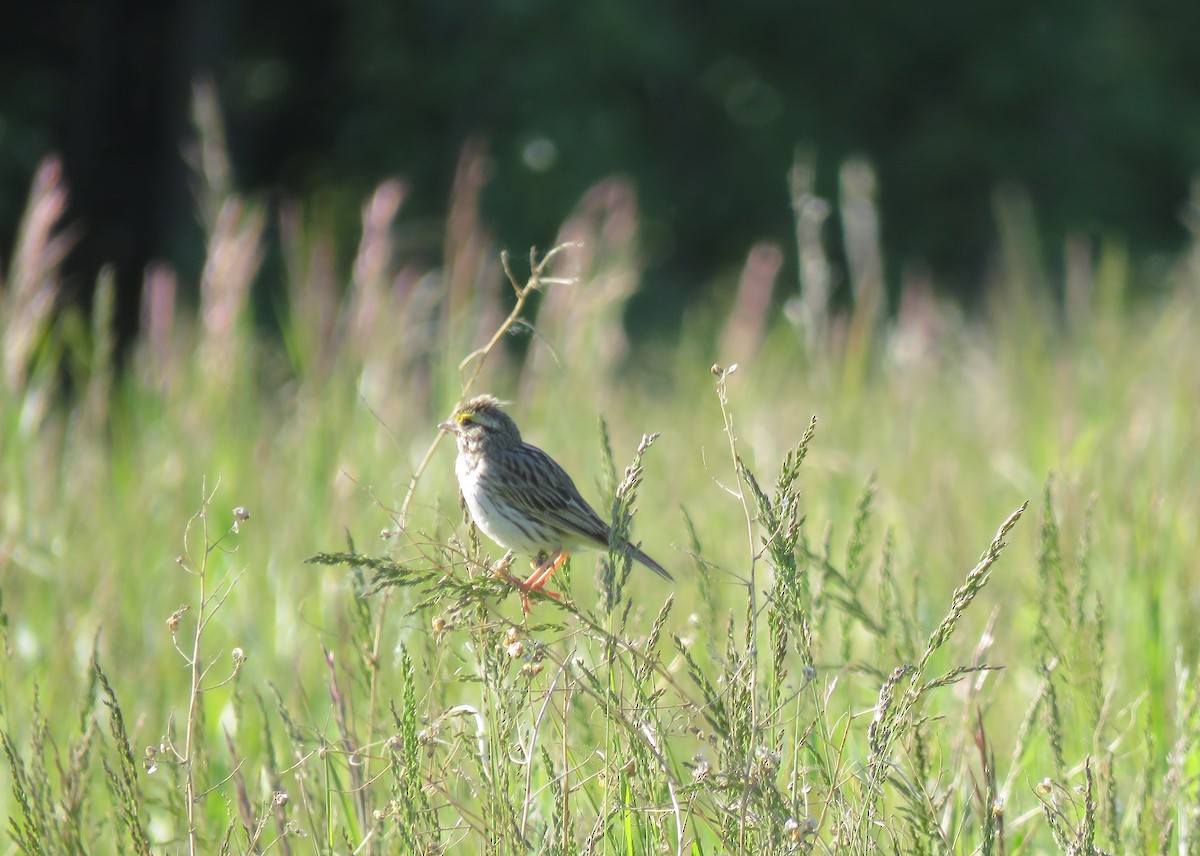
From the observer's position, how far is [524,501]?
8.95 ft

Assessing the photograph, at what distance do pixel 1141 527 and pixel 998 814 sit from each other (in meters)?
1.57

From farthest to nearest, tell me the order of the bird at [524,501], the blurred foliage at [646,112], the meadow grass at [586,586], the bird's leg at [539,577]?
the blurred foliage at [646,112] → the bird at [524,501] → the bird's leg at [539,577] → the meadow grass at [586,586]

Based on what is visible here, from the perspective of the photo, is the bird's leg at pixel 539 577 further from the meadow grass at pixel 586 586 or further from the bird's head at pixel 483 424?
the bird's head at pixel 483 424

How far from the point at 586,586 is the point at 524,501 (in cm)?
101

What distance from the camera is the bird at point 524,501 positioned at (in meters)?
2.69

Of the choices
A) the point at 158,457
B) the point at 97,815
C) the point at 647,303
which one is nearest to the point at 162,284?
the point at 158,457

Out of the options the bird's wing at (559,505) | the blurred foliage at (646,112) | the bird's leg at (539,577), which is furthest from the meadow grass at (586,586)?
the blurred foliage at (646,112)

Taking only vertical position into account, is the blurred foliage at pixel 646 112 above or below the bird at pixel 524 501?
above

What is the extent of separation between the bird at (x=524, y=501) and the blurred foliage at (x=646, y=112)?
1073cm

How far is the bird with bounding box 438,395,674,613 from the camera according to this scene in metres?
2.69

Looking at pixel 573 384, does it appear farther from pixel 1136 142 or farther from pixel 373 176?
pixel 1136 142

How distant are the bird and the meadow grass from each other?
9 centimetres

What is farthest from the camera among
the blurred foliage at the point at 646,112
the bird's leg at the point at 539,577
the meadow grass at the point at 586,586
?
the blurred foliage at the point at 646,112

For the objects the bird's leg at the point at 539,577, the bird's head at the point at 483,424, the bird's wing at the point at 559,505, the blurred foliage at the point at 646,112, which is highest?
the blurred foliage at the point at 646,112
